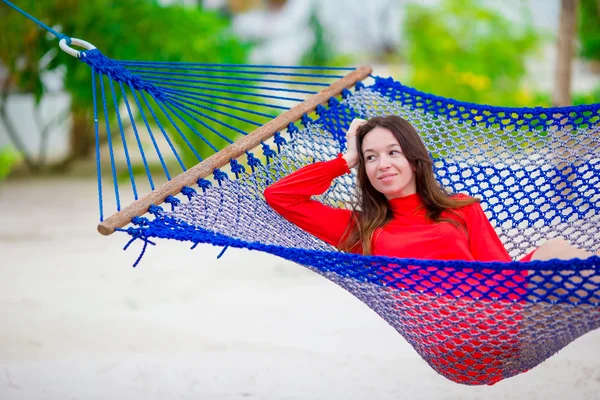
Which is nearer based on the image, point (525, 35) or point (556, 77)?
point (556, 77)

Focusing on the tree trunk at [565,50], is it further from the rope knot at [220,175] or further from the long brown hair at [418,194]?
the rope knot at [220,175]

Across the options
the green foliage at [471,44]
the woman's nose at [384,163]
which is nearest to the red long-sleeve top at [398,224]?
the woman's nose at [384,163]

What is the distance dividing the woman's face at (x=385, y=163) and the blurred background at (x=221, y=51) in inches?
77.8

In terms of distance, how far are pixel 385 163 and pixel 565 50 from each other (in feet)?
8.96

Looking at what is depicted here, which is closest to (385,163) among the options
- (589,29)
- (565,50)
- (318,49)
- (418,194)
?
(418,194)

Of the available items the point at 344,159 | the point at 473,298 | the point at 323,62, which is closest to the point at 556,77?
the point at 344,159

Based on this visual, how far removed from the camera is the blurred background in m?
4.57

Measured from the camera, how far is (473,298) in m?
1.60

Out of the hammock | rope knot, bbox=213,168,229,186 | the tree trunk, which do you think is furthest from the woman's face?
the tree trunk

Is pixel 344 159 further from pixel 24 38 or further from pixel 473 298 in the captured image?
pixel 24 38

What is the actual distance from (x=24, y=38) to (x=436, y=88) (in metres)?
3.38

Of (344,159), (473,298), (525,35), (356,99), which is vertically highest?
(525,35)

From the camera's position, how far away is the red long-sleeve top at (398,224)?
6.13 ft

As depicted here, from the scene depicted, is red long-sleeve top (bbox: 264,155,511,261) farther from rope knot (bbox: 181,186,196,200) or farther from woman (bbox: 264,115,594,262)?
rope knot (bbox: 181,186,196,200)
